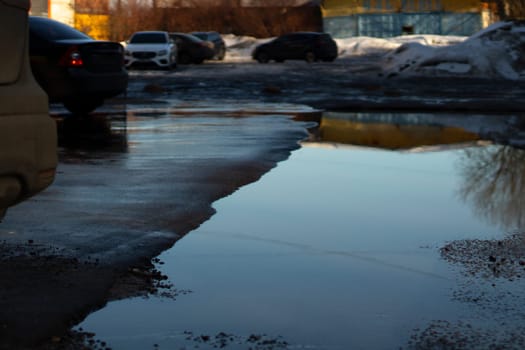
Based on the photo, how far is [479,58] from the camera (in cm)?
3062

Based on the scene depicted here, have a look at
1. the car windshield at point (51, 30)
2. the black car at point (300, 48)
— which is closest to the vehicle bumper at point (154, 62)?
the black car at point (300, 48)

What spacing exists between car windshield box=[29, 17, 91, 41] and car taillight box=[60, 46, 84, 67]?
1.55ft

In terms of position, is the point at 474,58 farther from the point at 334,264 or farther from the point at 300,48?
the point at 334,264

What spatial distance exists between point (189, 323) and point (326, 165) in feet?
18.3

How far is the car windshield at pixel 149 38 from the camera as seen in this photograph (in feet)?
121

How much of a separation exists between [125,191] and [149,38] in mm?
30285

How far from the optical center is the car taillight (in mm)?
14086

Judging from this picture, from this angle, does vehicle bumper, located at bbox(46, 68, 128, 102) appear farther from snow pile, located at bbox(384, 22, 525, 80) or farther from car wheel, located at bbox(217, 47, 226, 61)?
car wheel, located at bbox(217, 47, 226, 61)

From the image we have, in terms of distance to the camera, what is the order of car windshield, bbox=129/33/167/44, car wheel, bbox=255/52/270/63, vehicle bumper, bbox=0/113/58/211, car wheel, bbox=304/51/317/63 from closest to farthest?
1. vehicle bumper, bbox=0/113/58/211
2. car windshield, bbox=129/33/167/44
3. car wheel, bbox=304/51/317/63
4. car wheel, bbox=255/52/270/63

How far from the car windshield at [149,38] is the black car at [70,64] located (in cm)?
2232

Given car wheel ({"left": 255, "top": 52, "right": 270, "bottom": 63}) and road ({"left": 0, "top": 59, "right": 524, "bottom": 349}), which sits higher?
road ({"left": 0, "top": 59, "right": 524, "bottom": 349})

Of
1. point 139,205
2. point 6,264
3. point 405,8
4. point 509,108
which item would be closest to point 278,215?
point 139,205

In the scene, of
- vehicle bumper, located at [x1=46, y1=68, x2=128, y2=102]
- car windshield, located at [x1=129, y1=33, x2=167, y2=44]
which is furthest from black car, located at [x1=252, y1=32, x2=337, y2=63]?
vehicle bumper, located at [x1=46, y1=68, x2=128, y2=102]

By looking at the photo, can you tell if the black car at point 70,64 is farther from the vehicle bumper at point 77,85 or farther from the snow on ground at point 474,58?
the snow on ground at point 474,58
